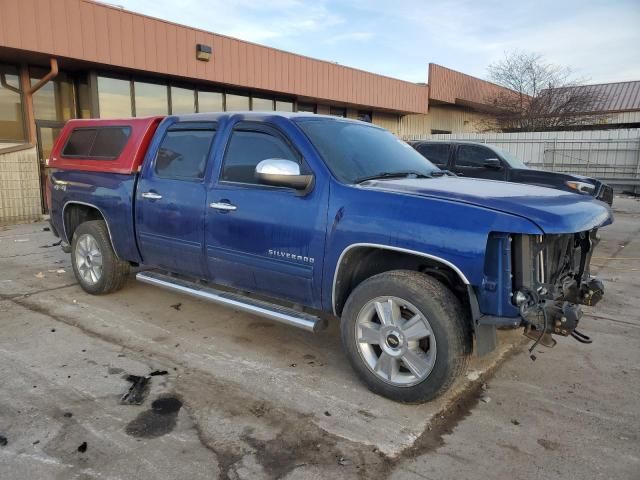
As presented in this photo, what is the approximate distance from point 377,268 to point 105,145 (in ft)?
11.3

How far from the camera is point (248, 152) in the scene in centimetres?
420

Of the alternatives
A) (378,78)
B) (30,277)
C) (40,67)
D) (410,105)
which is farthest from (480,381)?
(410,105)

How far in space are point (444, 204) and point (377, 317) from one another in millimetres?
939

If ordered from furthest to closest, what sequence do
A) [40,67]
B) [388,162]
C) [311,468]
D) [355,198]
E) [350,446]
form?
[40,67] → [388,162] → [355,198] → [350,446] → [311,468]

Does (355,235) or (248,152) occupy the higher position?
(248,152)

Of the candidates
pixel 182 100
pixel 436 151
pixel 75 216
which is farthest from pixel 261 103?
pixel 75 216

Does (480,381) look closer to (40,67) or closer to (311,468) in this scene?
(311,468)

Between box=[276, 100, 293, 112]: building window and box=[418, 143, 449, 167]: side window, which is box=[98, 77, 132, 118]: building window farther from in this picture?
box=[418, 143, 449, 167]: side window

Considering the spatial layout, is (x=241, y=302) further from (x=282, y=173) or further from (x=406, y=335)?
(x=406, y=335)

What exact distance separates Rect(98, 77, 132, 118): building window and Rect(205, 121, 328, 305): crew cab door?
394 inches

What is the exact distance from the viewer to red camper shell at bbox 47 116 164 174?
16.5 feet

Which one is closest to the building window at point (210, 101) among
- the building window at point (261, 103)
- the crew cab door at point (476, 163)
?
the building window at point (261, 103)

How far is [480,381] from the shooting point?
379 centimetres

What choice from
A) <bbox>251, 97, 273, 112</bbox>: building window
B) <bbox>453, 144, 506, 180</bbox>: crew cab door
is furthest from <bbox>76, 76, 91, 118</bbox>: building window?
<bbox>453, 144, 506, 180</bbox>: crew cab door
